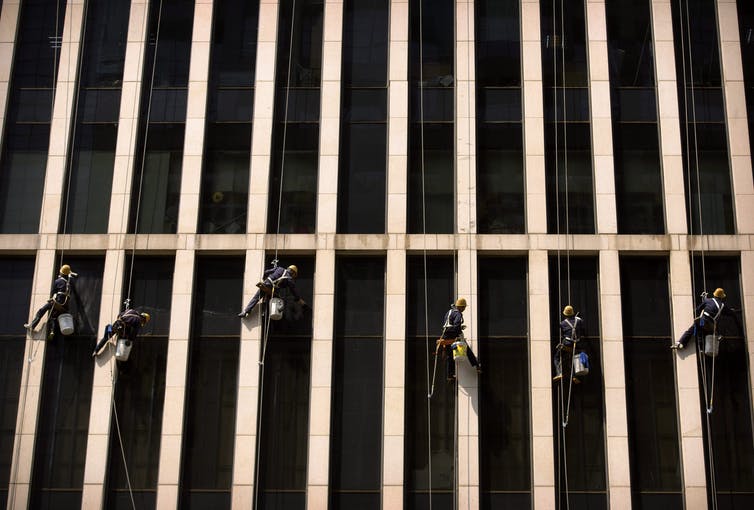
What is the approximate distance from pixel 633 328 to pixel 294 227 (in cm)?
975

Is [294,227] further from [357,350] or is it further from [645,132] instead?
[645,132]

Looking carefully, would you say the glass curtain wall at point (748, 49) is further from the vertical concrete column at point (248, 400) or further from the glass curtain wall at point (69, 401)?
the glass curtain wall at point (69, 401)

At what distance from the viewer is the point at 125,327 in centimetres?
2789

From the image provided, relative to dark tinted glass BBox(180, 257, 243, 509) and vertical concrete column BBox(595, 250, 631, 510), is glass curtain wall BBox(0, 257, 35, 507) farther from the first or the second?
vertical concrete column BBox(595, 250, 631, 510)

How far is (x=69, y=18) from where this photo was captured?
31562 mm

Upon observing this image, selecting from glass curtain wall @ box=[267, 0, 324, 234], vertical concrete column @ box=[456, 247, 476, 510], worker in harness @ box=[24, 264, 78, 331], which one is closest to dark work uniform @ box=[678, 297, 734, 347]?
vertical concrete column @ box=[456, 247, 476, 510]

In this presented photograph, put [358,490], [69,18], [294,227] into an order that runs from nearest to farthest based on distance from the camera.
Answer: [358,490] < [294,227] < [69,18]

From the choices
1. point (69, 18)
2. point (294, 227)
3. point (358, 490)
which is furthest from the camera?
point (69, 18)

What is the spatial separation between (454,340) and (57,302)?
10.7 meters

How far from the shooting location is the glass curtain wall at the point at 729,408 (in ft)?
88.8

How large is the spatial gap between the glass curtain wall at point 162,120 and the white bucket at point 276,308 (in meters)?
3.76

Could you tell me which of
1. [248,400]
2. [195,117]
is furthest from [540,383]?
[195,117]

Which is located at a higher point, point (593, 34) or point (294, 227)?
point (593, 34)

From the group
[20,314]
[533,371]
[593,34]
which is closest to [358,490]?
[533,371]
